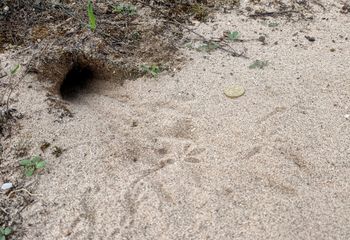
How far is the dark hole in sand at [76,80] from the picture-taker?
9.23 ft

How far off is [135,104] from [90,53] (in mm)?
576

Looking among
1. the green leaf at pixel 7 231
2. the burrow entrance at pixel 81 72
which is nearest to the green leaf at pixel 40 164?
the green leaf at pixel 7 231

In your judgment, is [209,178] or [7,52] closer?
[209,178]

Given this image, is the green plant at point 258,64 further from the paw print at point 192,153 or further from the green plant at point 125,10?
the green plant at point 125,10

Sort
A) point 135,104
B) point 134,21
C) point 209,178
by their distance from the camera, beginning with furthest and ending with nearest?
1. point 134,21
2. point 135,104
3. point 209,178

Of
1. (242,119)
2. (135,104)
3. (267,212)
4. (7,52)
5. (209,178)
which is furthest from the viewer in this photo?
(7,52)

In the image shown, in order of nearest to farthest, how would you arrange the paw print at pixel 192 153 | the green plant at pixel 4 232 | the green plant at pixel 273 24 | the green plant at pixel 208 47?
the green plant at pixel 4 232 → the paw print at pixel 192 153 → the green plant at pixel 208 47 → the green plant at pixel 273 24

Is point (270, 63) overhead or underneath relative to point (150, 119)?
overhead

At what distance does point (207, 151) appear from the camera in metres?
2.24

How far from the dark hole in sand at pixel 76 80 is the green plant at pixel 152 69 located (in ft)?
1.35

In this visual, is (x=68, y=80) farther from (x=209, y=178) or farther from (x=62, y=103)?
(x=209, y=178)

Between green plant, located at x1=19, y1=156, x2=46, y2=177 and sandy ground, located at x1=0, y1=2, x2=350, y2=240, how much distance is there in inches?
2.0

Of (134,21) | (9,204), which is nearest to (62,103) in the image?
(9,204)

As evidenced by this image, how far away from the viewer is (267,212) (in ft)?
6.36
